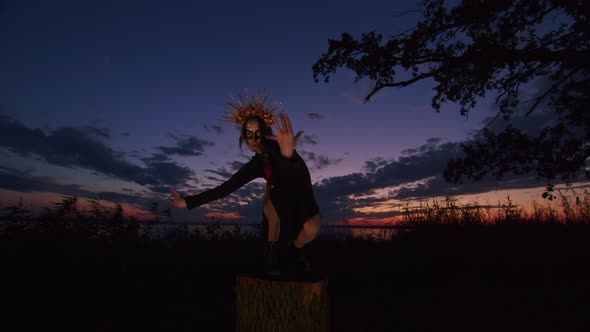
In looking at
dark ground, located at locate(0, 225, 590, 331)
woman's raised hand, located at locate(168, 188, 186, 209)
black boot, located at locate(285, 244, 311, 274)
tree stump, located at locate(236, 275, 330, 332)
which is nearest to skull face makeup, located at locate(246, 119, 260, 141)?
woman's raised hand, located at locate(168, 188, 186, 209)

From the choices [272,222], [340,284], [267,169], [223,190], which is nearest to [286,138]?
[267,169]

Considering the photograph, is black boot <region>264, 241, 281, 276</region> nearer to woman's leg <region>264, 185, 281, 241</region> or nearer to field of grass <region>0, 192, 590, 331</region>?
woman's leg <region>264, 185, 281, 241</region>

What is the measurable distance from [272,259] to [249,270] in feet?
2.68

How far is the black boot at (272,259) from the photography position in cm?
322

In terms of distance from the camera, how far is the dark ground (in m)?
4.70

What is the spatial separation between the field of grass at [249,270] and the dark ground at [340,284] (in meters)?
0.02

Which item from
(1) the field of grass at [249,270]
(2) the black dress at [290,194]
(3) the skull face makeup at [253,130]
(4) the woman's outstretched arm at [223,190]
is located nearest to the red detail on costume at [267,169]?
(2) the black dress at [290,194]

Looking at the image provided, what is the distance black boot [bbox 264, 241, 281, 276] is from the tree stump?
10cm

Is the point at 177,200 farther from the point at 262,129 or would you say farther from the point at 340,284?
the point at 340,284

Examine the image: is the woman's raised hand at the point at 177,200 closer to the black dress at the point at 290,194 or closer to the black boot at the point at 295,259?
the black dress at the point at 290,194

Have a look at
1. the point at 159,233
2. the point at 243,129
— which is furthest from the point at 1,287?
the point at 243,129

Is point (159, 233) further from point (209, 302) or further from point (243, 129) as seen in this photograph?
point (243, 129)

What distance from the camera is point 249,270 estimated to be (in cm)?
398

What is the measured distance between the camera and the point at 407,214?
29.0 ft
